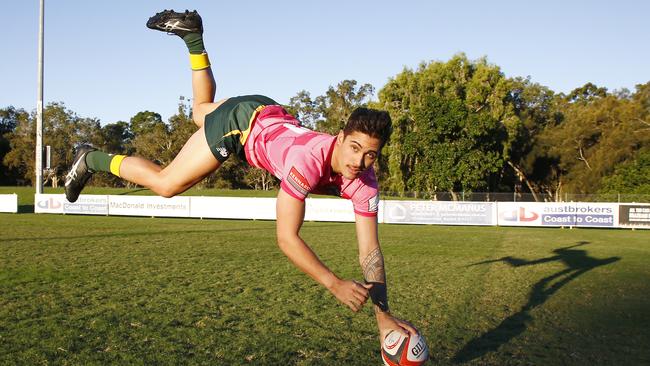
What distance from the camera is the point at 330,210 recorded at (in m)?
32.7

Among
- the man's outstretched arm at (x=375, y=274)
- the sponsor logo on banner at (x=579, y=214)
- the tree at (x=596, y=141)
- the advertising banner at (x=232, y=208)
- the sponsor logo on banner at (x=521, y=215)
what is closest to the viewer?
the man's outstretched arm at (x=375, y=274)

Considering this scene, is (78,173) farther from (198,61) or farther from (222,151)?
(222,151)

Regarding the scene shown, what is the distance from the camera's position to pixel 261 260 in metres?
14.6

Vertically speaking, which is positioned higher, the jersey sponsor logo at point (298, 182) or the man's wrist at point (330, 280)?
the jersey sponsor logo at point (298, 182)

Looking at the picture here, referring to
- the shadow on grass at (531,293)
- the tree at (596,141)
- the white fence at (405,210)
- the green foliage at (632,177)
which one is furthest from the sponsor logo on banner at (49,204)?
the tree at (596,141)

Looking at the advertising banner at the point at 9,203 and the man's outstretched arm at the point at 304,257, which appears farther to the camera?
the advertising banner at the point at 9,203

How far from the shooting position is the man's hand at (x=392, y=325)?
4.59m

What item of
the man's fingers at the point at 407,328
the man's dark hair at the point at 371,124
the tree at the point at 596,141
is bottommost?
the man's fingers at the point at 407,328

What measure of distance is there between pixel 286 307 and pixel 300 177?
16.0 feet

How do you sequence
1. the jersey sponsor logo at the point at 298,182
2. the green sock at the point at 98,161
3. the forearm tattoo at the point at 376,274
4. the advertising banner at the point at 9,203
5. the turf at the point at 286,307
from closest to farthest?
the jersey sponsor logo at the point at 298,182, the forearm tattoo at the point at 376,274, the turf at the point at 286,307, the green sock at the point at 98,161, the advertising banner at the point at 9,203

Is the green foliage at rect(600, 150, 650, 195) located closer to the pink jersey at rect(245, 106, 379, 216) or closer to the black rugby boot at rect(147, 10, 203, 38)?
the pink jersey at rect(245, 106, 379, 216)

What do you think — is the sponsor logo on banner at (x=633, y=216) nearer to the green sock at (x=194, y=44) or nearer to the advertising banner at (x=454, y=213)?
the advertising banner at (x=454, y=213)

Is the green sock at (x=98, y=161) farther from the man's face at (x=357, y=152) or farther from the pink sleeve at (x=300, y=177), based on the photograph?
the man's face at (x=357, y=152)

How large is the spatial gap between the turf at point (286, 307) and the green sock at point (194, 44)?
315cm
